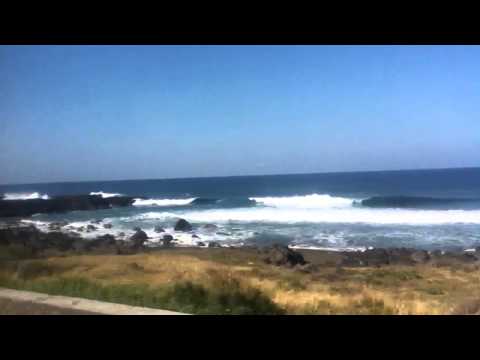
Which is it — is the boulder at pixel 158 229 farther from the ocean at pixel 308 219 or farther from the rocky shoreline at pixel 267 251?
the rocky shoreline at pixel 267 251

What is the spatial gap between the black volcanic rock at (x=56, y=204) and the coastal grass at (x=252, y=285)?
615 inches

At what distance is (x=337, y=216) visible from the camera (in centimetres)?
2519

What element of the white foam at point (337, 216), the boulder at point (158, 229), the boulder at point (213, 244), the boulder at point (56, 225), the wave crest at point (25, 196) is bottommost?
the boulder at point (213, 244)

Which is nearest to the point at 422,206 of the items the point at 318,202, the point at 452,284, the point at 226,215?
the point at 318,202

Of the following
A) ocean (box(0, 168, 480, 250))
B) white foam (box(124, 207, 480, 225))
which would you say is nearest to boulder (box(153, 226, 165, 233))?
ocean (box(0, 168, 480, 250))

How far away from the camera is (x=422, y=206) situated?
30359 mm

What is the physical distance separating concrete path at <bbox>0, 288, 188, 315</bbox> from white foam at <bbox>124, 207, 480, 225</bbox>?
58.3ft

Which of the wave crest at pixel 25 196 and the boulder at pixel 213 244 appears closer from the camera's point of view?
the boulder at pixel 213 244

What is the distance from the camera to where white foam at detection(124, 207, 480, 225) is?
23.2m

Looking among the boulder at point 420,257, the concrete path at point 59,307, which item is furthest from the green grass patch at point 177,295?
the boulder at point 420,257

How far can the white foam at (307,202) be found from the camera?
1208 inches

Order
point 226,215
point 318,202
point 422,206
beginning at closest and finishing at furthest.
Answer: point 226,215 < point 422,206 < point 318,202
